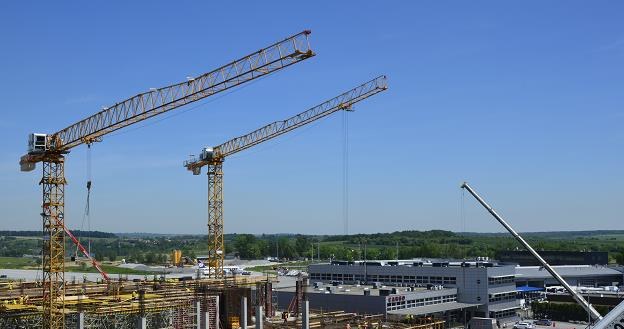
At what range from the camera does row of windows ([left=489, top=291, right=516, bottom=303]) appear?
78637 millimetres

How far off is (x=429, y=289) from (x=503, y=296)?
31.3 feet

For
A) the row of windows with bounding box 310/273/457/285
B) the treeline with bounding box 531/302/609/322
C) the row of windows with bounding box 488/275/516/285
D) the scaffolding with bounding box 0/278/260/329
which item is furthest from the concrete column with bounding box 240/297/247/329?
the treeline with bounding box 531/302/609/322

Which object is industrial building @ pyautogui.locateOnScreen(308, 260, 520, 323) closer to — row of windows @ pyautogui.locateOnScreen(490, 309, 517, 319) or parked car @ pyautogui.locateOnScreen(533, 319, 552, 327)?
row of windows @ pyautogui.locateOnScreen(490, 309, 517, 319)

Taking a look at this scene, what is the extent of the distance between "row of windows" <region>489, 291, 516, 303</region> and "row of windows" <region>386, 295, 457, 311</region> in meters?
4.07

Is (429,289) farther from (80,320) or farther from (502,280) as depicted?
(80,320)

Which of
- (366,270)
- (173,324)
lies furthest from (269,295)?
(366,270)

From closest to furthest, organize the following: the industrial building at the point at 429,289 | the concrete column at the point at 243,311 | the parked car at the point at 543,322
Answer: the concrete column at the point at 243,311
the industrial building at the point at 429,289
the parked car at the point at 543,322

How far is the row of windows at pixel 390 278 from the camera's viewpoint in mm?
80875

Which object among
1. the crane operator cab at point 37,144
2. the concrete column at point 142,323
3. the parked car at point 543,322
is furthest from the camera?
the parked car at point 543,322

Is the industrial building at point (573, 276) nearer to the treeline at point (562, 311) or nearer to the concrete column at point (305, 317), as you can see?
the treeline at point (562, 311)

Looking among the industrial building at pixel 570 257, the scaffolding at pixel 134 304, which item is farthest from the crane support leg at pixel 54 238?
the industrial building at pixel 570 257

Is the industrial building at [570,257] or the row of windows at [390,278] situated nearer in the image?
the row of windows at [390,278]

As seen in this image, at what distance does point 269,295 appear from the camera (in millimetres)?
60719

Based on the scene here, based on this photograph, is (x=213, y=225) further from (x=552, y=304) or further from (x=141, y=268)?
(x=141, y=268)
